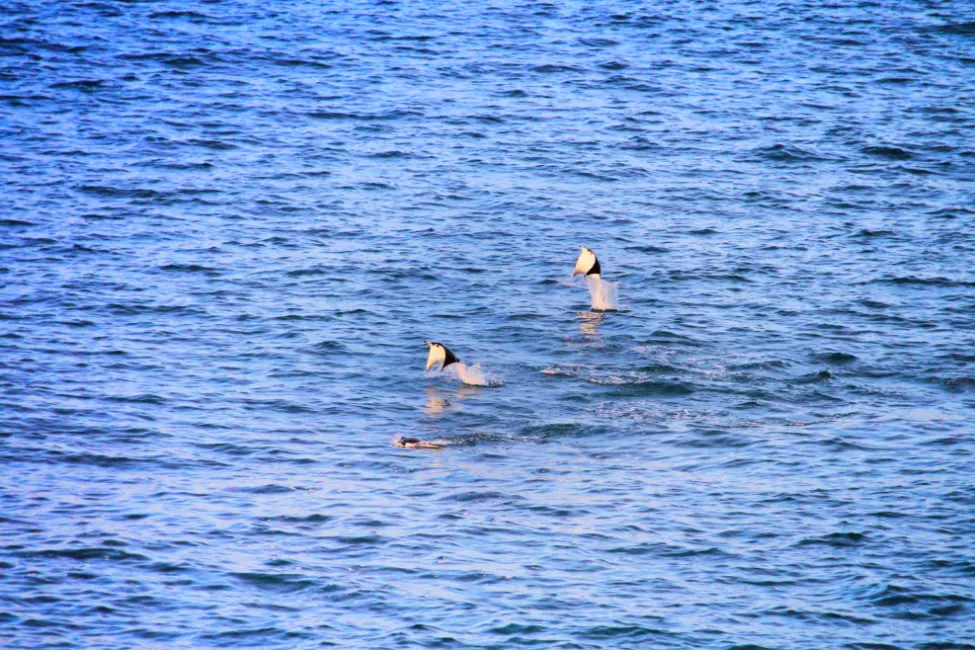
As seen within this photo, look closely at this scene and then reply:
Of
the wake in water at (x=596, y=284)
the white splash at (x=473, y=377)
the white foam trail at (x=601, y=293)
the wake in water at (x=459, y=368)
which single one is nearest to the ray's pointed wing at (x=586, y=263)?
the wake in water at (x=596, y=284)

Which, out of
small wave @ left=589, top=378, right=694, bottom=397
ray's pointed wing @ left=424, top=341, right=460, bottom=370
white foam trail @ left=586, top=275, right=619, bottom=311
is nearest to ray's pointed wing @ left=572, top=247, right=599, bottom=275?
white foam trail @ left=586, top=275, right=619, bottom=311

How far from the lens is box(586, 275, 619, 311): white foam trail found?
2391cm

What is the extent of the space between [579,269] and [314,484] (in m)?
8.72

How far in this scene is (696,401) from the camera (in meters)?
20.1

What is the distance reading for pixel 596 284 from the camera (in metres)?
24.0

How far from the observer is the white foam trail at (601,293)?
2391cm

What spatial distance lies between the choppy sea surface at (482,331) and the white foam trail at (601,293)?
38cm

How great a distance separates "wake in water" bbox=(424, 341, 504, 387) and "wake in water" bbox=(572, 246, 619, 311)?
348cm

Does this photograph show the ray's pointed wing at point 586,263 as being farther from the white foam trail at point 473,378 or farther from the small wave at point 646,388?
the white foam trail at point 473,378

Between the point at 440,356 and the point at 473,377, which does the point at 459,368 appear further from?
the point at 440,356

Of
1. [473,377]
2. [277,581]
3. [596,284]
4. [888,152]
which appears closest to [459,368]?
[473,377]

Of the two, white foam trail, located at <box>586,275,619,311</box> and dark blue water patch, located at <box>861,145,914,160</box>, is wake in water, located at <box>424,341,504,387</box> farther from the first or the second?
dark blue water patch, located at <box>861,145,914,160</box>

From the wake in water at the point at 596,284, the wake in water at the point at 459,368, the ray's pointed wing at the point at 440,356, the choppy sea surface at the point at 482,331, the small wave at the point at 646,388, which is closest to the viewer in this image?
the choppy sea surface at the point at 482,331

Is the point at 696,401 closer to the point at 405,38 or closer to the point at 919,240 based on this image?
the point at 919,240
